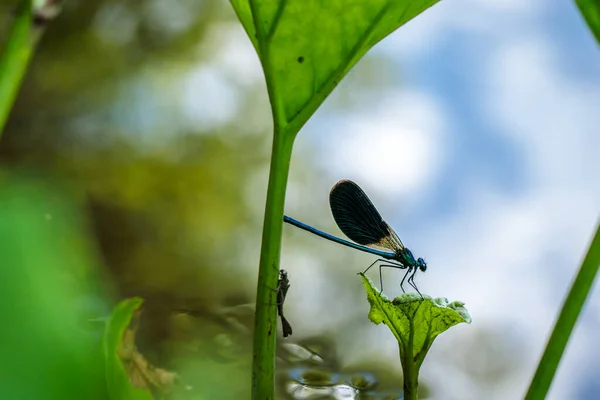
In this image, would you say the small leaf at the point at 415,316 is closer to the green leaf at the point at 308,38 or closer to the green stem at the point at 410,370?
the green stem at the point at 410,370

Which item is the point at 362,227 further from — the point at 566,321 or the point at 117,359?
the point at 117,359

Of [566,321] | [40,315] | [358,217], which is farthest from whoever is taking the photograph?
[358,217]

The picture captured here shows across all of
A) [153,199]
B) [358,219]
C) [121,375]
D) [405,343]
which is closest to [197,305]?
[153,199]

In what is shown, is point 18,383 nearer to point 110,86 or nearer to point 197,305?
point 197,305

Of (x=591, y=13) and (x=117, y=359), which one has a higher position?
(x=591, y=13)

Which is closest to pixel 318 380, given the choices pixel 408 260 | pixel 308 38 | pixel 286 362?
pixel 286 362

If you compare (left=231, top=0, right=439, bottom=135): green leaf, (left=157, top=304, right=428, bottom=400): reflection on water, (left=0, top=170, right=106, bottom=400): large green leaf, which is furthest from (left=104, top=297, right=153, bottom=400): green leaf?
(left=157, top=304, right=428, bottom=400): reflection on water
